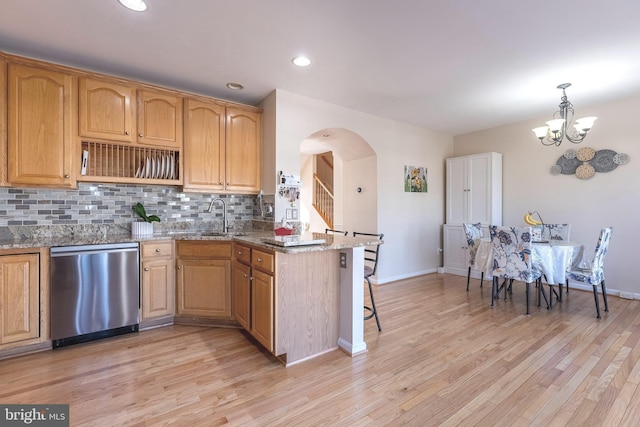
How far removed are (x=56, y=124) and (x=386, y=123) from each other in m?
3.98

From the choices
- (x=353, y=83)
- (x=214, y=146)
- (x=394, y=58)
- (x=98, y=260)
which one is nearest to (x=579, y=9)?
(x=394, y=58)

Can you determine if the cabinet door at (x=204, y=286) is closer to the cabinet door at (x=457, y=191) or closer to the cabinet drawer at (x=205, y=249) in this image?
the cabinet drawer at (x=205, y=249)

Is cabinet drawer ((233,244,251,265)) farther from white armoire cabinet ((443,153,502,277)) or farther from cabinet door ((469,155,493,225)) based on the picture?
cabinet door ((469,155,493,225))

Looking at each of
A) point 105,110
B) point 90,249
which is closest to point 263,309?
point 90,249

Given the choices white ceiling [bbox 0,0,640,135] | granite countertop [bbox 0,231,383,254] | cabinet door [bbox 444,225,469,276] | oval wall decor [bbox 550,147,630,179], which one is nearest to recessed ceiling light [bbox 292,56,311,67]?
white ceiling [bbox 0,0,640,135]

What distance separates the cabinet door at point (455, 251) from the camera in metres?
5.16

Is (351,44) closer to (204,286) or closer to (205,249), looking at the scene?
(205,249)

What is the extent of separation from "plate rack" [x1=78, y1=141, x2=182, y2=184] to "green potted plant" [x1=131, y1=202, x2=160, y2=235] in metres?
0.33

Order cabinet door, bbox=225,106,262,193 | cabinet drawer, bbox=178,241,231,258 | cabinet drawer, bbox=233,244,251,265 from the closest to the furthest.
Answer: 1. cabinet drawer, bbox=233,244,251,265
2. cabinet drawer, bbox=178,241,231,258
3. cabinet door, bbox=225,106,262,193

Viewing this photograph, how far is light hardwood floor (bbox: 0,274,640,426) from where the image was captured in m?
1.72

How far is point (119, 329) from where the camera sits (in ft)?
9.10

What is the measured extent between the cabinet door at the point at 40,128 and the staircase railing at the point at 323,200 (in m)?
5.09

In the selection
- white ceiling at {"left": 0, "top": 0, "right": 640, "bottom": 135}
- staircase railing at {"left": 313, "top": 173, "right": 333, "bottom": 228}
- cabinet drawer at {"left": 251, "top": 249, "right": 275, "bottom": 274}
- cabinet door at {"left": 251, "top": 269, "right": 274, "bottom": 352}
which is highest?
white ceiling at {"left": 0, "top": 0, "right": 640, "bottom": 135}

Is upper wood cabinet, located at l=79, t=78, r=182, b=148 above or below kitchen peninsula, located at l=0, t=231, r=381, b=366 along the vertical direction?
above
